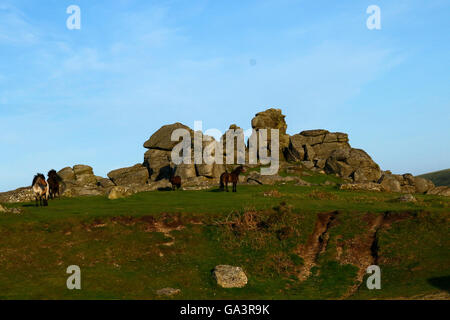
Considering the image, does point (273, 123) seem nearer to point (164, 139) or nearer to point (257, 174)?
point (164, 139)

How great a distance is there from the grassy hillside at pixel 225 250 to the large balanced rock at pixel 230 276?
50cm

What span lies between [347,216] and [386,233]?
12.9 ft

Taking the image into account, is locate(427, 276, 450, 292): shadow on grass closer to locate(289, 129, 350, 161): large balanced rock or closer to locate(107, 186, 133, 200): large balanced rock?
locate(107, 186, 133, 200): large balanced rock

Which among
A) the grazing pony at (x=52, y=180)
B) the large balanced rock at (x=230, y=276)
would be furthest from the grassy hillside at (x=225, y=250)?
the grazing pony at (x=52, y=180)

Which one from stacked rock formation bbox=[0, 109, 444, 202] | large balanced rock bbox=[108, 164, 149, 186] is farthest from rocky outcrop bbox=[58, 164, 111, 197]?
large balanced rock bbox=[108, 164, 149, 186]

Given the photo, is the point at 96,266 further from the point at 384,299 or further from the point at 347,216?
the point at 347,216

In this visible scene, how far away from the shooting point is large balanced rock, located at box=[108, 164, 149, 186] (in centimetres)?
8588

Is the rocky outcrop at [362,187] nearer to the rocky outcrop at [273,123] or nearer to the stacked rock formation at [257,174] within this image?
the stacked rock formation at [257,174]

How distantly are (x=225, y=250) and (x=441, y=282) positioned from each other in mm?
14389

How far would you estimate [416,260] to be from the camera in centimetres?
2847

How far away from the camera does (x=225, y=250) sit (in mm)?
31281

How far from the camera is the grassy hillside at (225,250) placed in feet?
83.5
